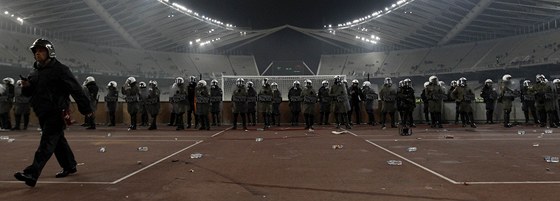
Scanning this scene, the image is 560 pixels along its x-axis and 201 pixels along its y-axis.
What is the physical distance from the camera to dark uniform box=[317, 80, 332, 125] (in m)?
19.9

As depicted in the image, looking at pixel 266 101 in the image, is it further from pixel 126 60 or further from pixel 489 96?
pixel 126 60

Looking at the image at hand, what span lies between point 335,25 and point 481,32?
17533 mm

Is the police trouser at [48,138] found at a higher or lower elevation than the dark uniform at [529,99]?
lower

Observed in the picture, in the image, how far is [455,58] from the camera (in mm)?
52656

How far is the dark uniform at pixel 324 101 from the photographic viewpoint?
19.9 meters

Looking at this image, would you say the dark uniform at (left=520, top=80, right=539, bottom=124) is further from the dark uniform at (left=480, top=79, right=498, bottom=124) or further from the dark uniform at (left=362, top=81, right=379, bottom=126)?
the dark uniform at (left=362, top=81, right=379, bottom=126)

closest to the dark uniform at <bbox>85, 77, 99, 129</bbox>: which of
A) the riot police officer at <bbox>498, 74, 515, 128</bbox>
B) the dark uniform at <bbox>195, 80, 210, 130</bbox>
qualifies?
the dark uniform at <bbox>195, 80, 210, 130</bbox>

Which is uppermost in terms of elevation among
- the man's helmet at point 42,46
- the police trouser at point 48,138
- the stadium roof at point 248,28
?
the stadium roof at point 248,28

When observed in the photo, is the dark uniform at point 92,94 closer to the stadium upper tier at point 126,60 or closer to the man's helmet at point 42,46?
the man's helmet at point 42,46

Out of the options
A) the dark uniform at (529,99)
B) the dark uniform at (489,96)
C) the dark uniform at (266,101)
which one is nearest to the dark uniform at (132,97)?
the dark uniform at (266,101)

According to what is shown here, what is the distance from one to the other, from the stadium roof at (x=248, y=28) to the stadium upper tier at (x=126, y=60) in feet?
3.95

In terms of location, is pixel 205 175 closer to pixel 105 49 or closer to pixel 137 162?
pixel 137 162

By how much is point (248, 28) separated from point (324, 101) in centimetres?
3938

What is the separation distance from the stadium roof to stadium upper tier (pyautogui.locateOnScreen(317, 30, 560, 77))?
1240mm
